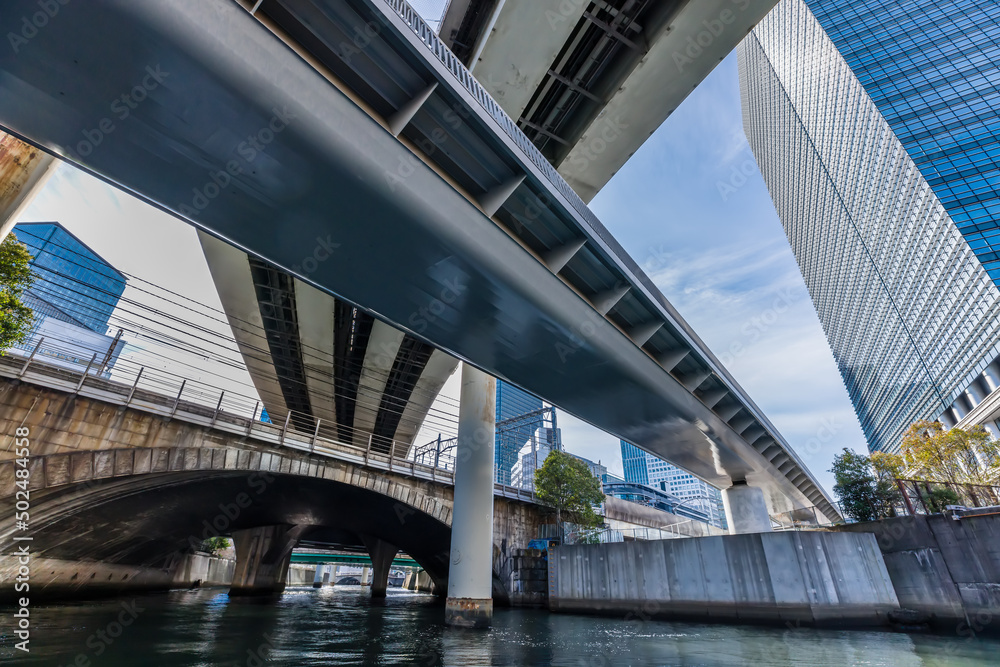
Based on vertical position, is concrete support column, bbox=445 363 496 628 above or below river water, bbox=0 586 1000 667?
above

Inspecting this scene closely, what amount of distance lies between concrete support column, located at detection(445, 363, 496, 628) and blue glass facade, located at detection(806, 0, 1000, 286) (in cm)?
5877

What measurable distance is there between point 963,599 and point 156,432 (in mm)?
26171

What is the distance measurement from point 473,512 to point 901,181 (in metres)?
73.9

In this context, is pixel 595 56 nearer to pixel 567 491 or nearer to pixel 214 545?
pixel 567 491

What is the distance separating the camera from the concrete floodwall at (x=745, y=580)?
14.4 metres

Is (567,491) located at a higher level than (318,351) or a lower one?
lower

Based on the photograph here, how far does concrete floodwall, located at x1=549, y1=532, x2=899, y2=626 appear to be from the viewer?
14.4 metres

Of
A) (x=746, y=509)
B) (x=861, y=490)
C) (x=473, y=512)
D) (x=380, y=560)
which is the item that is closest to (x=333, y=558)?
(x=380, y=560)

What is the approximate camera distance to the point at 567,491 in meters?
25.9

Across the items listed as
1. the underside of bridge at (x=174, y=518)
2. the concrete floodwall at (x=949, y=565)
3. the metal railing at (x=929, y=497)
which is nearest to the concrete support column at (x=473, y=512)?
the underside of bridge at (x=174, y=518)

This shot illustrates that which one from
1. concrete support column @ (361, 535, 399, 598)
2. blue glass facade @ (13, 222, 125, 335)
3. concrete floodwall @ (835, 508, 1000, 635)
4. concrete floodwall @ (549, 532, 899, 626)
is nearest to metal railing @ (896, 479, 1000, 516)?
concrete floodwall @ (835, 508, 1000, 635)

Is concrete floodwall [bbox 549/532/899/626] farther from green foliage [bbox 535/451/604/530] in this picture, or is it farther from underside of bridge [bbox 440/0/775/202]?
underside of bridge [bbox 440/0/775/202]

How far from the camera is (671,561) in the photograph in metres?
18.2

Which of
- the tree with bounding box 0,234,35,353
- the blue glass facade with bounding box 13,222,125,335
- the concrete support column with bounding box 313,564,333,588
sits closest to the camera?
the tree with bounding box 0,234,35,353
